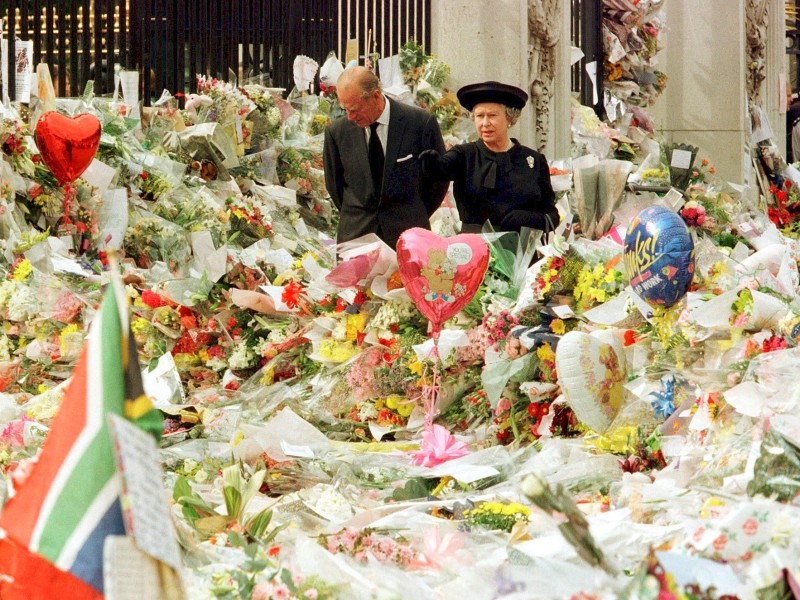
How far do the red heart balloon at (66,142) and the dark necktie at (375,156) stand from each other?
78.9 inches

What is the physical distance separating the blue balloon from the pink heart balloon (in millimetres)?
686

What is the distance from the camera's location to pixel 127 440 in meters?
1.77

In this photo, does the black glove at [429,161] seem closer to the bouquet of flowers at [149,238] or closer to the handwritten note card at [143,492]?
the bouquet of flowers at [149,238]

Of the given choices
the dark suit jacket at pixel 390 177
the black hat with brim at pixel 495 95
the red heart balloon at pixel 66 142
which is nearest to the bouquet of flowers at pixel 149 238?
the red heart balloon at pixel 66 142

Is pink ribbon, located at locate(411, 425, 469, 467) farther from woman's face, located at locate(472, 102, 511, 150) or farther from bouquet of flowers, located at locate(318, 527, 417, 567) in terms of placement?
woman's face, located at locate(472, 102, 511, 150)

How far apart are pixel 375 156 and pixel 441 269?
144 centimetres

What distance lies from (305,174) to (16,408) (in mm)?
4458

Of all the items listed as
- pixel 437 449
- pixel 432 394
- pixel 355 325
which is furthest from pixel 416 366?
pixel 437 449

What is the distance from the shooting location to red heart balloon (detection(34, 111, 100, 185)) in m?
7.11

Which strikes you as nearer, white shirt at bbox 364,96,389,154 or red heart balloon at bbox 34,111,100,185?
white shirt at bbox 364,96,389,154

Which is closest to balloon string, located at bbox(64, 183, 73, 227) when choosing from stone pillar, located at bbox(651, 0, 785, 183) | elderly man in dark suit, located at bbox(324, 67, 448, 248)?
elderly man in dark suit, located at bbox(324, 67, 448, 248)

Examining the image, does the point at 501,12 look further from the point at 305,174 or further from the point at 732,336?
the point at 732,336

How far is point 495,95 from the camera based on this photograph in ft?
18.4

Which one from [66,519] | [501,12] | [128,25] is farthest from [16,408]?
[128,25]
